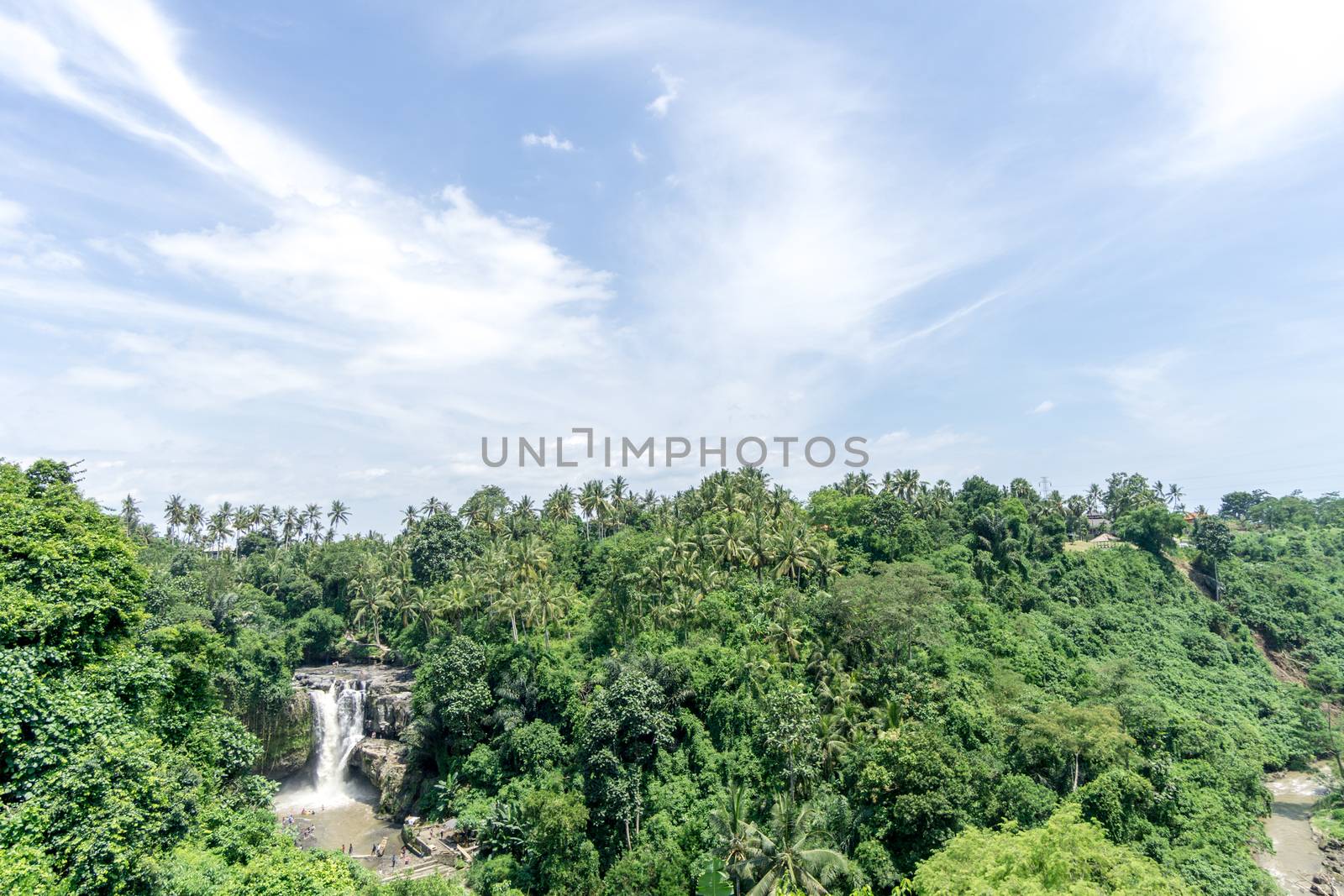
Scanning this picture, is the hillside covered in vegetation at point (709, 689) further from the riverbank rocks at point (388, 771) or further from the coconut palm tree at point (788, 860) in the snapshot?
the riverbank rocks at point (388, 771)

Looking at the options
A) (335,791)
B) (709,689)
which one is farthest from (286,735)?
(709,689)

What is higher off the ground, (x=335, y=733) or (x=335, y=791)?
(x=335, y=733)

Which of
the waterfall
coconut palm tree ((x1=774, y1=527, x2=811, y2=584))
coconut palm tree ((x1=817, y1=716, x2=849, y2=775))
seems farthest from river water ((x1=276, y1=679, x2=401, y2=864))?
coconut palm tree ((x1=774, y1=527, x2=811, y2=584))

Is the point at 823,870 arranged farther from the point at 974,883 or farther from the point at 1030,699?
the point at 1030,699

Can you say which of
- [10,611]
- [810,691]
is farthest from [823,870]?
[10,611]

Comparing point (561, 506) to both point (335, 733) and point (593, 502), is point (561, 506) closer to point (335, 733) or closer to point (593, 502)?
point (593, 502)

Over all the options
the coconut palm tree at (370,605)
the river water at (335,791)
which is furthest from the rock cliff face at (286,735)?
the coconut palm tree at (370,605)
